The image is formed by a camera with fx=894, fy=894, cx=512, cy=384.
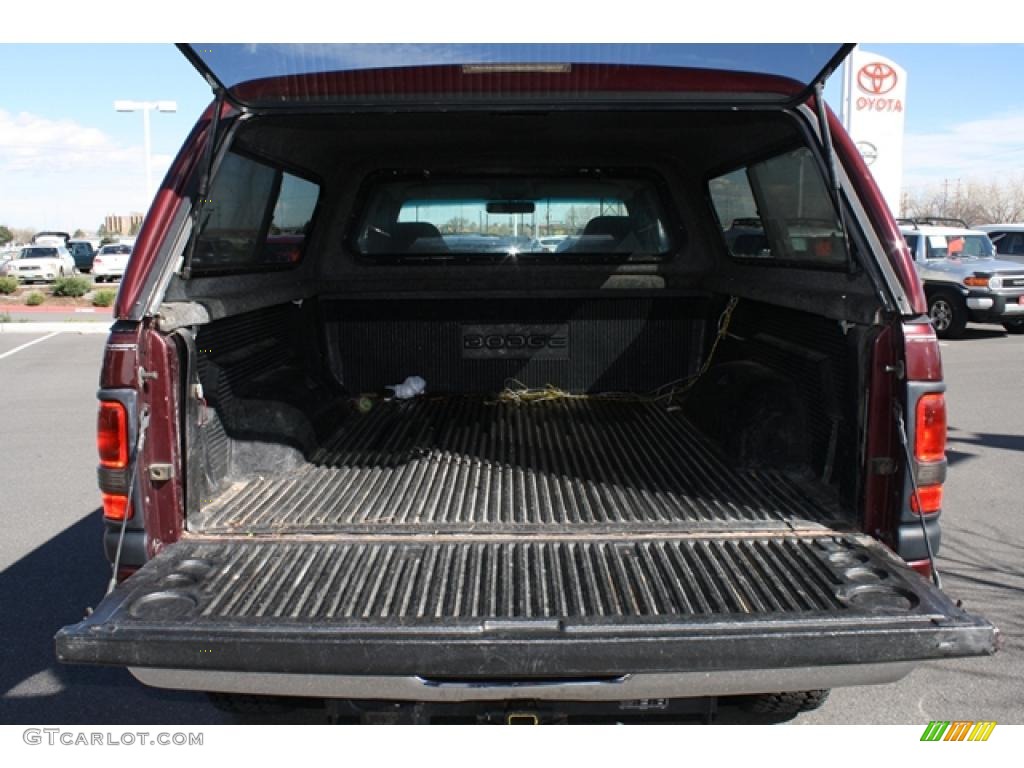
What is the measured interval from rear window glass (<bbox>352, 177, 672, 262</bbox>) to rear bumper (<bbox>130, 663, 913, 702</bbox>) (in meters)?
3.30

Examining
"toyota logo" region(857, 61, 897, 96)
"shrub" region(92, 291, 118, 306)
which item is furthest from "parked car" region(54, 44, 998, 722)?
"shrub" region(92, 291, 118, 306)

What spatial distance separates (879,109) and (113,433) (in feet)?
35.1

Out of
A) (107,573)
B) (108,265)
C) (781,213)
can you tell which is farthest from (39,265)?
(781,213)

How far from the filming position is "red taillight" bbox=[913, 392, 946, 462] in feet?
8.93

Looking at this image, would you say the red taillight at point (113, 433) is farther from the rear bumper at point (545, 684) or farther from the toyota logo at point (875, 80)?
the toyota logo at point (875, 80)

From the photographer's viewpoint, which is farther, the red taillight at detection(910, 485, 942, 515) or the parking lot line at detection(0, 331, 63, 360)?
the parking lot line at detection(0, 331, 63, 360)

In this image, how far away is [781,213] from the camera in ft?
13.4

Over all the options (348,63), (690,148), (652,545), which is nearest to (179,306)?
(348,63)

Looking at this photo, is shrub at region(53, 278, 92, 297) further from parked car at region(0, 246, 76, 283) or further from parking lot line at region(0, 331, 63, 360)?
parked car at region(0, 246, 76, 283)

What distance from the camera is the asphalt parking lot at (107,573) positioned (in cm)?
333

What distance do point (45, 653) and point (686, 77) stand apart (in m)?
3.40

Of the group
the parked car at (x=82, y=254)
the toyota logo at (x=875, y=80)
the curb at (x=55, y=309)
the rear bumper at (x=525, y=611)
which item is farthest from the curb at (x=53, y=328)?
the parked car at (x=82, y=254)

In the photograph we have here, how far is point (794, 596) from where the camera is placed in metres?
2.52

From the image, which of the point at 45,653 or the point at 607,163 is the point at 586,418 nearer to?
the point at 607,163
